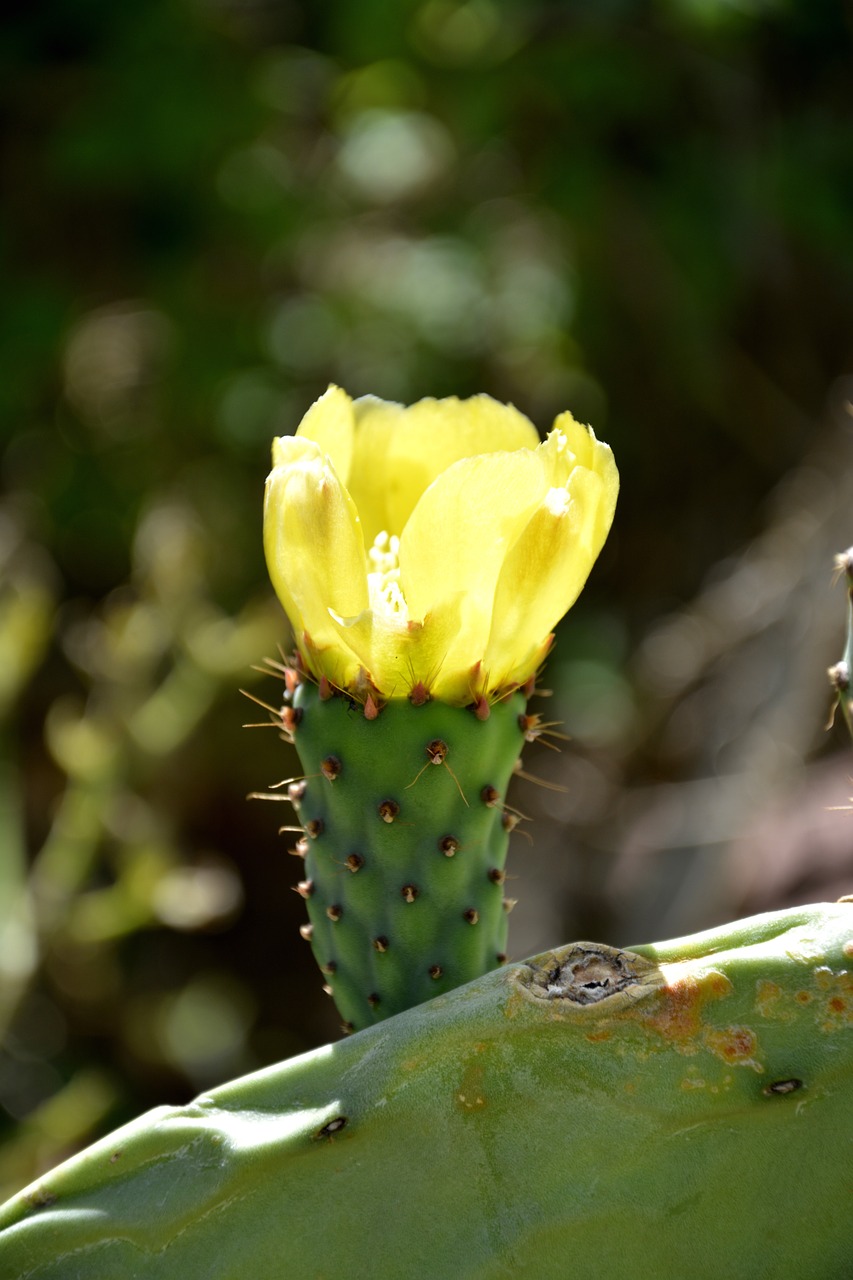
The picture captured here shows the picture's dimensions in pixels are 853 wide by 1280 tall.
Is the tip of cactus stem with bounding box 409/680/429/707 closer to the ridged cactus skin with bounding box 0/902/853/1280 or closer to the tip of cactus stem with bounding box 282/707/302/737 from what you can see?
the tip of cactus stem with bounding box 282/707/302/737

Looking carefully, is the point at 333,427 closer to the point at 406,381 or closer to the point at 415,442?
the point at 415,442

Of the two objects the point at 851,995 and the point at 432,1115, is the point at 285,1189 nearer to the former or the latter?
the point at 432,1115

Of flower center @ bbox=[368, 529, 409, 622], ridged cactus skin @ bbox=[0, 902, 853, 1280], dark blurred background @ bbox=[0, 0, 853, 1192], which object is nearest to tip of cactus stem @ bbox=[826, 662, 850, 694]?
ridged cactus skin @ bbox=[0, 902, 853, 1280]

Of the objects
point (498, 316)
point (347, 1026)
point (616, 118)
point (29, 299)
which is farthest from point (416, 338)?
point (347, 1026)

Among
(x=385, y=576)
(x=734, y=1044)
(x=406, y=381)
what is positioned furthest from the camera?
(x=406, y=381)

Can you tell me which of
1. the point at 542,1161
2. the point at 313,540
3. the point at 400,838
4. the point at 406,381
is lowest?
the point at 406,381

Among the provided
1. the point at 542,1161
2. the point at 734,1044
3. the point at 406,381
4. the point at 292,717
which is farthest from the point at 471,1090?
the point at 406,381
